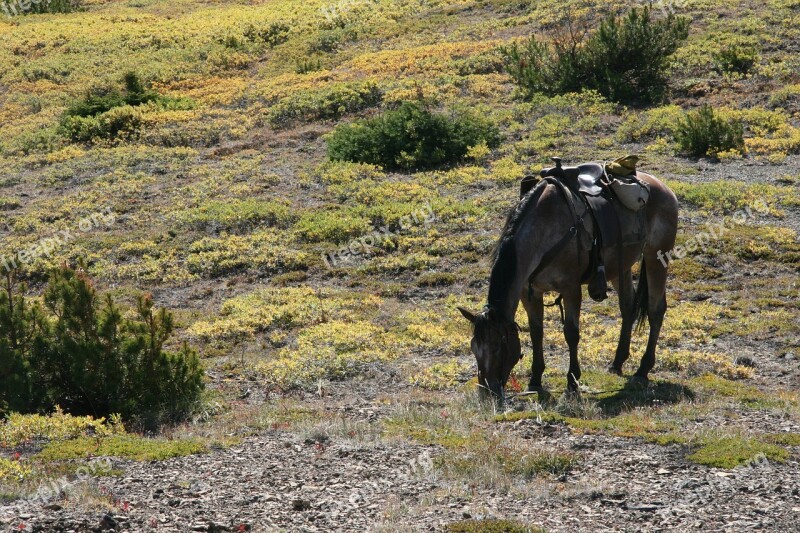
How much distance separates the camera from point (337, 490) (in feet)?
30.3

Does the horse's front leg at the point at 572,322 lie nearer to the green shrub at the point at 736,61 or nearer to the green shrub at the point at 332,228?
the green shrub at the point at 332,228

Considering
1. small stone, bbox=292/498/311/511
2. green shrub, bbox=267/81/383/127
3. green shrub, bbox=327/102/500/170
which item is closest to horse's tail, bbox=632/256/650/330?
small stone, bbox=292/498/311/511

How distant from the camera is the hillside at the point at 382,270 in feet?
29.9

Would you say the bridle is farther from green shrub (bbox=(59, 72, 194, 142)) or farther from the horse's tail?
green shrub (bbox=(59, 72, 194, 142))

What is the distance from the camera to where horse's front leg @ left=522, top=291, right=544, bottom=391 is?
12.5 meters

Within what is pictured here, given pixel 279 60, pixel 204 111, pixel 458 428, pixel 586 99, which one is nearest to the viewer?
pixel 458 428

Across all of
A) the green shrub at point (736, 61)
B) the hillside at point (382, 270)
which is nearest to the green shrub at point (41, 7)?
the hillside at point (382, 270)

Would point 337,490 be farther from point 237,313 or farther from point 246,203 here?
point 246,203

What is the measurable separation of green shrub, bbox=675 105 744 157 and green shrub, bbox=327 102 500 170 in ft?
18.9

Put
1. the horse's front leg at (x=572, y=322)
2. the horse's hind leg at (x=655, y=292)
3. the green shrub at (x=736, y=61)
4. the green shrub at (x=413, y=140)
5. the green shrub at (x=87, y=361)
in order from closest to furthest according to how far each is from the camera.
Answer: the horse's front leg at (x=572, y=322), the green shrub at (x=87, y=361), the horse's hind leg at (x=655, y=292), the green shrub at (x=413, y=140), the green shrub at (x=736, y=61)

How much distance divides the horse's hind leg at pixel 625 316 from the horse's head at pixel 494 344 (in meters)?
3.08

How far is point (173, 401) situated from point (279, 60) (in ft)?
113

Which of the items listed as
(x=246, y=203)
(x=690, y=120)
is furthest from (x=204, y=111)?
(x=690, y=120)

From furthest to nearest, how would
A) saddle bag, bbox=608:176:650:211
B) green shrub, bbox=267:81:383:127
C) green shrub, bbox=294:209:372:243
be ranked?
green shrub, bbox=267:81:383:127 → green shrub, bbox=294:209:372:243 → saddle bag, bbox=608:176:650:211
